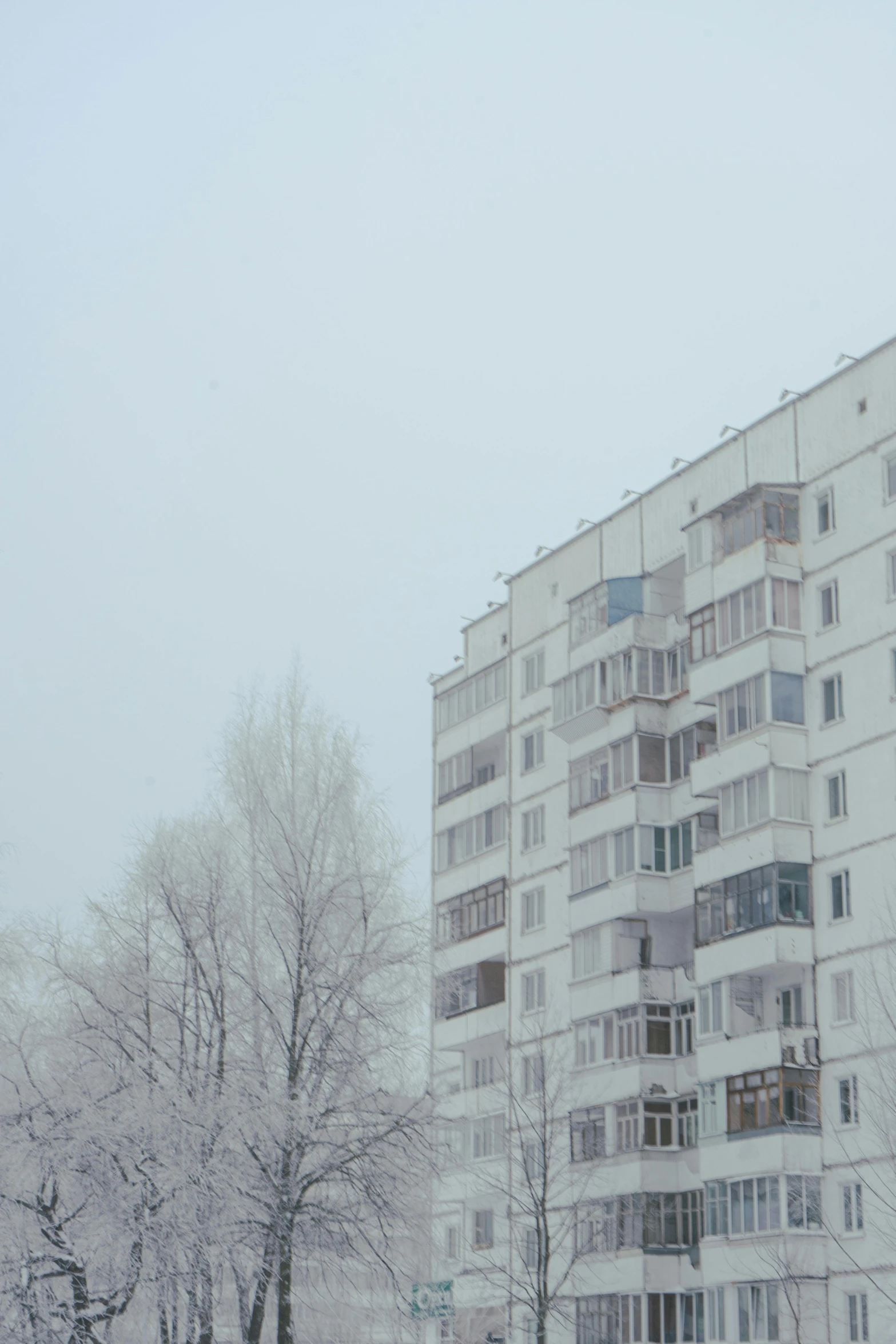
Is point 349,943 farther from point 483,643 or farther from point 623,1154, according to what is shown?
point 483,643

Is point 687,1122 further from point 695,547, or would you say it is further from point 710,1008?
point 695,547

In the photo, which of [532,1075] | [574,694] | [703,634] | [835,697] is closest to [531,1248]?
[532,1075]

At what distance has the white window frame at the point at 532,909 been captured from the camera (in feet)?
211

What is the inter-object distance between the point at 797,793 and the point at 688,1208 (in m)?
13.4

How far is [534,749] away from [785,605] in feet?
50.2

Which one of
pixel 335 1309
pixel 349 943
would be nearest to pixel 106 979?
pixel 349 943

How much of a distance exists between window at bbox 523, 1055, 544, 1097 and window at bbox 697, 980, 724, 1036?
7.12 metres

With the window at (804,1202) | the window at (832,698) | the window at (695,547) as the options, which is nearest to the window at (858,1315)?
the window at (804,1202)

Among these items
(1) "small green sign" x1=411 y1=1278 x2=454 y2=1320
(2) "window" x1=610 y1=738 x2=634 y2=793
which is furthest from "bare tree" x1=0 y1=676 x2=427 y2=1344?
(2) "window" x1=610 y1=738 x2=634 y2=793

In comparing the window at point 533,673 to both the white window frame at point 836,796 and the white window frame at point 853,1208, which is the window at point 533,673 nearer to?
the white window frame at point 836,796

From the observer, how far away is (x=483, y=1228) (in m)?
64.0

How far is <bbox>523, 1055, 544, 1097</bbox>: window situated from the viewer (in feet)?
194

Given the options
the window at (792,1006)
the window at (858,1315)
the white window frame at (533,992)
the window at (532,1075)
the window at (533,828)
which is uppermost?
the window at (533,828)

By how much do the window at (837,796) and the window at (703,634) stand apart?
6151mm
